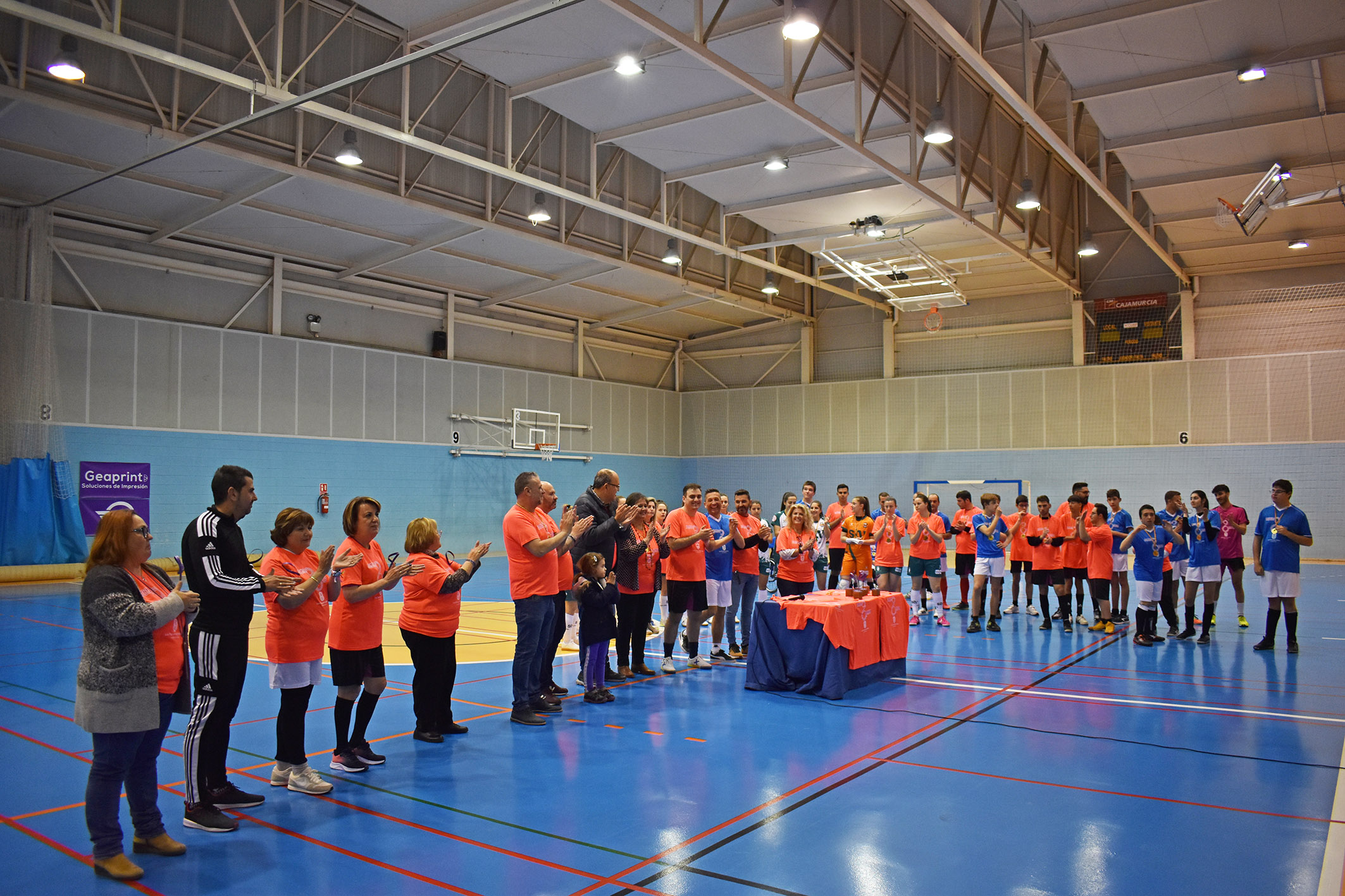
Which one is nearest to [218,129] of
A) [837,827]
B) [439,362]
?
[439,362]

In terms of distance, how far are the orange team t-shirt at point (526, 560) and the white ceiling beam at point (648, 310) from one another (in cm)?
1977

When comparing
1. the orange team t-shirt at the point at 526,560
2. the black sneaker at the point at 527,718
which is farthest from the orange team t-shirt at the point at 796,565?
the black sneaker at the point at 527,718

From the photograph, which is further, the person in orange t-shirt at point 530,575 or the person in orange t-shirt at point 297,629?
the person in orange t-shirt at point 530,575

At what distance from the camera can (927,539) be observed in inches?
524

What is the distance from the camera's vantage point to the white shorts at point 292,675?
5.22 meters

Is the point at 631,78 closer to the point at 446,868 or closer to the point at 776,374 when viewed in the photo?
the point at 446,868

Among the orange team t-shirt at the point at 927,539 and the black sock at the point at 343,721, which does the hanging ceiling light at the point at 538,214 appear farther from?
the black sock at the point at 343,721

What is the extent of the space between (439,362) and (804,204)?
35.9 ft

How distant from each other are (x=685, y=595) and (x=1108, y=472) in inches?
773

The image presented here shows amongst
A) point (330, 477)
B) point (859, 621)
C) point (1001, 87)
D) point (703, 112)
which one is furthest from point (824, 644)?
point (330, 477)

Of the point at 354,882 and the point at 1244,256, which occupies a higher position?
the point at 1244,256

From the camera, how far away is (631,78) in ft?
46.9

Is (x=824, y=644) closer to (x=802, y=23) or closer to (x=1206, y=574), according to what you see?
(x=1206, y=574)

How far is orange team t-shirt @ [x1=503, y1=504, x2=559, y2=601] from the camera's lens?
6965 millimetres
